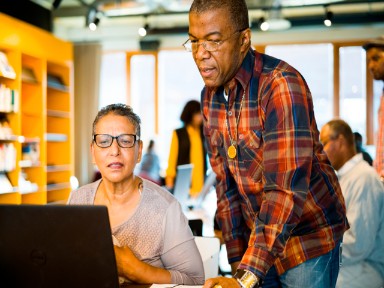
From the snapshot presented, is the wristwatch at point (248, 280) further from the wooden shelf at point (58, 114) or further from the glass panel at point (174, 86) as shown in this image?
the glass panel at point (174, 86)

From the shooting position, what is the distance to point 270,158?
5.32ft

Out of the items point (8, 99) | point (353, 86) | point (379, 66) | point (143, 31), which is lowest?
point (379, 66)

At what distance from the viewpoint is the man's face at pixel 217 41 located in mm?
1638

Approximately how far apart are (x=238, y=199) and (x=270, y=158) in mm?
426

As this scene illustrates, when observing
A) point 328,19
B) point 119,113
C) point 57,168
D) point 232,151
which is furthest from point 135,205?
point 328,19

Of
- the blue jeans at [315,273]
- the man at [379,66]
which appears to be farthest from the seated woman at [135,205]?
the man at [379,66]

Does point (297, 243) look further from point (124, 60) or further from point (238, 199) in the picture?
point (124, 60)

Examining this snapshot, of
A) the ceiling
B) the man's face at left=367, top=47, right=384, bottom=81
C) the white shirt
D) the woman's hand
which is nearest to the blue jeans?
the woman's hand

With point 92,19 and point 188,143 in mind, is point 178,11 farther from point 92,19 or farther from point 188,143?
point 188,143

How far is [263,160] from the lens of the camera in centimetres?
167

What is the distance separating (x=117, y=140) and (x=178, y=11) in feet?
31.0

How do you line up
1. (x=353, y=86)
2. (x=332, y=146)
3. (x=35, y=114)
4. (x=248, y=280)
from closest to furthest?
(x=248, y=280), (x=332, y=146), (x=35, y=114), (x=353, y=86)

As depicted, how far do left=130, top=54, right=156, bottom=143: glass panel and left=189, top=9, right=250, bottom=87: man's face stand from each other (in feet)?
35.3

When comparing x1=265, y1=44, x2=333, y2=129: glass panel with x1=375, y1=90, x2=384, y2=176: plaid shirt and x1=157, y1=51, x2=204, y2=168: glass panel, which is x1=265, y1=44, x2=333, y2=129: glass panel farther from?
x1=375, y1=90, x2=384, y2=176: plaid shirt
